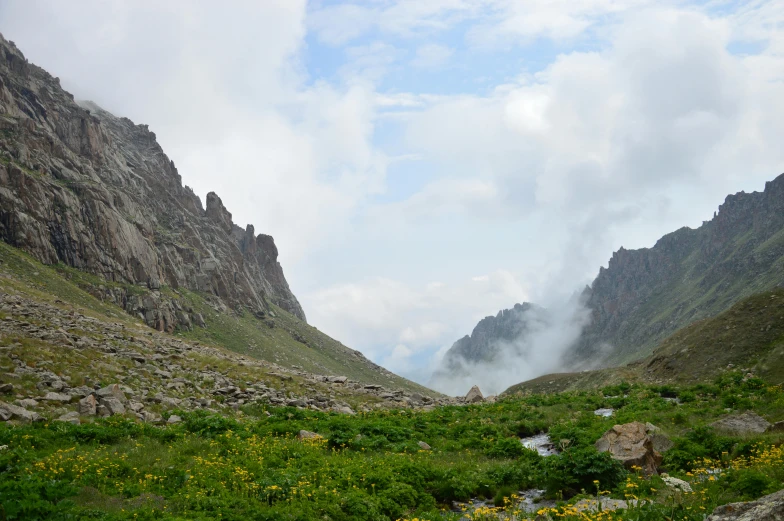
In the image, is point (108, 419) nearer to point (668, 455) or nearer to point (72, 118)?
point (668, 455)

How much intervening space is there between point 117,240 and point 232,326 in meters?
24.3

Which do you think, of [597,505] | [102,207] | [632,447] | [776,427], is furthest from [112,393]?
[102,207]

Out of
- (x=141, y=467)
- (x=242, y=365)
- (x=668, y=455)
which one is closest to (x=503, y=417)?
(x=668, y=455)

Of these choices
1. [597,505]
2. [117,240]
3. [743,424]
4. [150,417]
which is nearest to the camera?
[597,505]

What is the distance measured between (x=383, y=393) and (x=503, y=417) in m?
13.2

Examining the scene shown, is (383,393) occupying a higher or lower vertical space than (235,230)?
lower

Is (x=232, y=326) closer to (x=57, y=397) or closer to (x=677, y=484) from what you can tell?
(x=57, y=397)

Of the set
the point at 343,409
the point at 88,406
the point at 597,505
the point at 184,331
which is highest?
the point at 184,331

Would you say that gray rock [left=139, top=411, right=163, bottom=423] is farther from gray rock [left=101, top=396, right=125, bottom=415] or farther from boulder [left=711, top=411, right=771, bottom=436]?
boulder [left=711, top=411, right=771, bottom=436]

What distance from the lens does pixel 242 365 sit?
118 ft

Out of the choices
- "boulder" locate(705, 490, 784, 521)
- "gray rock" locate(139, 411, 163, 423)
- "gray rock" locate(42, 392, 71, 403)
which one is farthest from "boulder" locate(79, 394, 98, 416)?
"boulder" locate(705, 490, 784, 521)

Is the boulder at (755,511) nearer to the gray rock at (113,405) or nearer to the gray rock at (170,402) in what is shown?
the gray rock at (113,405)

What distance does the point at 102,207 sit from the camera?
79.6 m

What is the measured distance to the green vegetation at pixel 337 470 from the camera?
11.6 metres
